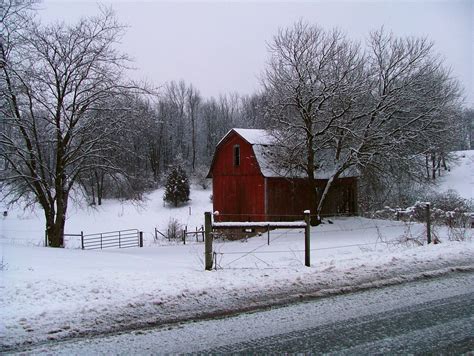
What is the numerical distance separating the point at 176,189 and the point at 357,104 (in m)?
27.3

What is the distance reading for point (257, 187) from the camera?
85.3 feet

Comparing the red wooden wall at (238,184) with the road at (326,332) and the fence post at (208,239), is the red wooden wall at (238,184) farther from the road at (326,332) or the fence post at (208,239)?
the road at (326,332)

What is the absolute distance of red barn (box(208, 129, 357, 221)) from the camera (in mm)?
25547

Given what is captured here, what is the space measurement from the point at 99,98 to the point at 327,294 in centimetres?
1287

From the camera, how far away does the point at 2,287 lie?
253 inches

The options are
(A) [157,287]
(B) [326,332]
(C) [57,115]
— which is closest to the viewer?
(B) [326,332]

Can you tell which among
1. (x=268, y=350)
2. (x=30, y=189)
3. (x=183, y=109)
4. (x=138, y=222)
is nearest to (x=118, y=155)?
(x=30, y=189)

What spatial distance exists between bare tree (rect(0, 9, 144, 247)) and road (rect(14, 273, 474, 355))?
12629mm

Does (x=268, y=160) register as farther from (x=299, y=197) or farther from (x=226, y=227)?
(x=226, y=227)

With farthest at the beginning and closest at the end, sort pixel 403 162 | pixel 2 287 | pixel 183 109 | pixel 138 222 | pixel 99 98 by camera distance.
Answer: pixel 183 109 → pixel 138 222 → pixel 403 162 → pixel 99 98 → pixel 2 287

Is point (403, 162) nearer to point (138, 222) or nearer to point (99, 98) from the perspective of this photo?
point (99, 98)

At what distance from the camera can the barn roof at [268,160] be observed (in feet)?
79.0

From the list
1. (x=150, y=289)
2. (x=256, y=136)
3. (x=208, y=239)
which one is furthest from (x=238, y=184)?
(x=150, y=289)

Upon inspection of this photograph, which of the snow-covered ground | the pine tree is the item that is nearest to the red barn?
the snow-covered ground
